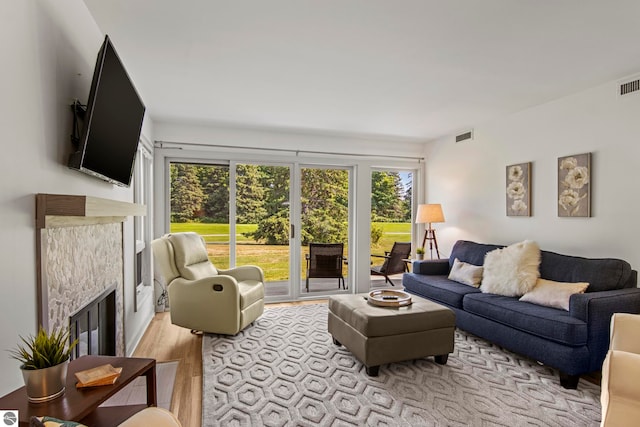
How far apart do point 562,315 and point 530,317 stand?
208 millimetres

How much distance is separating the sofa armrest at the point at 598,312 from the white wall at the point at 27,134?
3163mm

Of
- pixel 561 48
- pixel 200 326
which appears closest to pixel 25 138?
pixel 200 326

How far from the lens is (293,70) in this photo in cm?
278

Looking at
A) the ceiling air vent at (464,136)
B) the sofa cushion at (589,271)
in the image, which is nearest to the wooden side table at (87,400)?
the sofa cushion at (589,271)

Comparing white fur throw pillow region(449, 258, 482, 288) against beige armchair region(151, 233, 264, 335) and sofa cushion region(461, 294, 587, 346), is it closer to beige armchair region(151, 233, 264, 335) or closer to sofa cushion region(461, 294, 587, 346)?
sofa cushion region(461, 294, 587, 346)

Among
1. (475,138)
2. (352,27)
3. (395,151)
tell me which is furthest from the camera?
(395,151)

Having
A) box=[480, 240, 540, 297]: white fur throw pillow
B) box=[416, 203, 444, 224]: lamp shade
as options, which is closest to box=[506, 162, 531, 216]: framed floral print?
box=[480, 240, 540, 297]: white fur throw pillow

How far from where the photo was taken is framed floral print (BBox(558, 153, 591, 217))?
3.19m

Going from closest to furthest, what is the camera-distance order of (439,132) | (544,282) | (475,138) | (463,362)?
1. (463,362)
2. (544,282)
3. (475,138)
4. (439,132)

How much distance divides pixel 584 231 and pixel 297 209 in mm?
3248

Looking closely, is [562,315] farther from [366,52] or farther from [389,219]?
[389,219]

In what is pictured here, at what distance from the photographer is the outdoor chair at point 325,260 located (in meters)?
4.89

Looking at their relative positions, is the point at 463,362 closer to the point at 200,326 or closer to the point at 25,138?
the point at 200,326

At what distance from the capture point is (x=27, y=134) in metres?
1.36
